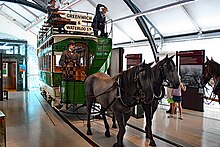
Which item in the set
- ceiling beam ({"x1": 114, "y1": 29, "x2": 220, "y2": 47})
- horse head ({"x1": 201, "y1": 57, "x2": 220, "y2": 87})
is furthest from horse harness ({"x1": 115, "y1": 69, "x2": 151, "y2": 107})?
ceiling beam ({"x1": 114, "y1": 29, "x2": 220, "y2": 47})

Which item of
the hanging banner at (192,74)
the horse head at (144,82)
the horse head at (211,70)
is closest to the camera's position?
the horse head at (144,82)

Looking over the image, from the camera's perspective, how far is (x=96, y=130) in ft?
18.2

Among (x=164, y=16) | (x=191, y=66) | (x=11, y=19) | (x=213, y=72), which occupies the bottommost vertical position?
(x=213, y=72)

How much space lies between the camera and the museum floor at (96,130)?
4.62 meters

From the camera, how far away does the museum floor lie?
4.62 metres

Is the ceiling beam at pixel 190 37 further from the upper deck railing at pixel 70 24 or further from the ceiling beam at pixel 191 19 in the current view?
the upper deck railing at pixel 70 24

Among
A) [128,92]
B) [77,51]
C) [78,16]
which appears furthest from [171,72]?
[78,16]

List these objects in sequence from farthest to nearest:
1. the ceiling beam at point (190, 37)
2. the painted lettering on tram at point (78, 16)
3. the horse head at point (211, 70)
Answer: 1. the ceiling beam at point (190, 37)
2. the painted lettering on tram at point (78, 16)
3. the horse head at point (211, 70)

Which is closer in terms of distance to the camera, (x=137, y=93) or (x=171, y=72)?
(x=137, y=93)

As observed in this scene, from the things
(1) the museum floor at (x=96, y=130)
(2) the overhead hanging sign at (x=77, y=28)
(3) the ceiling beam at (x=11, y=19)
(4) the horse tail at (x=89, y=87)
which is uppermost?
(3) the ceiling beam at (x=11, y=19)

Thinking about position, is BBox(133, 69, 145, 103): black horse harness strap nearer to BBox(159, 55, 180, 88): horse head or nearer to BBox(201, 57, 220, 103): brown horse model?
BBox(159, 55, 180, 88): horse head

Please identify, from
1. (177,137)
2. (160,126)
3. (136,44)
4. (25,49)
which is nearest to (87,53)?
(160,126)

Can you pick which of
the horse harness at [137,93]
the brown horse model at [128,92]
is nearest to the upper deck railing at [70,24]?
the brown horse model at [128,92]

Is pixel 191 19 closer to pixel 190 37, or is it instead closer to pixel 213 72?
pixel 190 37
